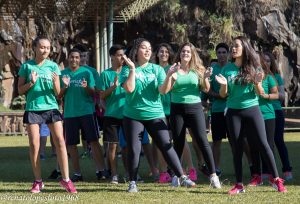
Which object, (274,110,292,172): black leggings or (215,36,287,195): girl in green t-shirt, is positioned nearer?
(215,36,287,195): girl in green t-shirt

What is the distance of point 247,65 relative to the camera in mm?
8430

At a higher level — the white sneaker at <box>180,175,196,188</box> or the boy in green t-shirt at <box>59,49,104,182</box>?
the boy in green t-shirt at <box>59,49,104,182</box>

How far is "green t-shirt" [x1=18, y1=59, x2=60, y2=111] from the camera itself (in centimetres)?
842

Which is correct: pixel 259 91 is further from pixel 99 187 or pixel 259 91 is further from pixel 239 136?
pixel 99 187

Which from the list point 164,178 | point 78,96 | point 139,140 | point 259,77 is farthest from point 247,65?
point 78,96

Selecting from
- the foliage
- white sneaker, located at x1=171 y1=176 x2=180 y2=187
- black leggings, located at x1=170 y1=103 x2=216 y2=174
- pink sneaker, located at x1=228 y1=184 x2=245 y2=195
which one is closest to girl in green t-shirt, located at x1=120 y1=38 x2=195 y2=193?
white sneaker, located at x1=171 y1=176 x2=180 y2=187

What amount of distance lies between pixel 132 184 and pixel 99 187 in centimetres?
78

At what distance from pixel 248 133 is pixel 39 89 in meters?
2.45

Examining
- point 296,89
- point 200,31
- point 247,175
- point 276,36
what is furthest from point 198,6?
point 247,175

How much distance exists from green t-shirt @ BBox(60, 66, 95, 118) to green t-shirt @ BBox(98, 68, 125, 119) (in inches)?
8.9

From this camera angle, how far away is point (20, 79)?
8445 mm

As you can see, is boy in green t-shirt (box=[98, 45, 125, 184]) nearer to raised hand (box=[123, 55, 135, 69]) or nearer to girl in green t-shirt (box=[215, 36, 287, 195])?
raised hand (box=[123, 55, 135, 69])

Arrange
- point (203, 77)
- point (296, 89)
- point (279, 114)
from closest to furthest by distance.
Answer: point (203, 77)
point (279, 114)
point (296, 89)

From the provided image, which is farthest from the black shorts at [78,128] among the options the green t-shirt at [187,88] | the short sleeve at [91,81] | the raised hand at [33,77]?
the raised hand at [33,77]
